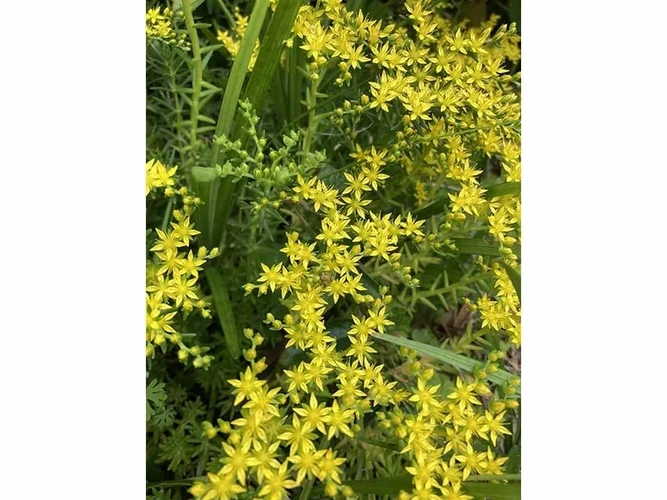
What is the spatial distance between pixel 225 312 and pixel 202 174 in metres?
0.19

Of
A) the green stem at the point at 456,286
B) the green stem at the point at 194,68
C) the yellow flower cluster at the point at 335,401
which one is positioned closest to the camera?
the yellow flower cluster at the point at 335,401

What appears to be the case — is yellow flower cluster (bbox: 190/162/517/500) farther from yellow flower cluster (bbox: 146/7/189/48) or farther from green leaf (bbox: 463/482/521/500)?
yellow flower cluster (bbox: 146/7/189/48)

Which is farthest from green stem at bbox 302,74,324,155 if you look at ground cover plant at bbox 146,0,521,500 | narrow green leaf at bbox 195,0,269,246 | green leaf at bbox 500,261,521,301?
green leaf at bbox 500,261,521,301

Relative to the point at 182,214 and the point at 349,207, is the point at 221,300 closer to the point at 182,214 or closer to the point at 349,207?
the point at 182,214

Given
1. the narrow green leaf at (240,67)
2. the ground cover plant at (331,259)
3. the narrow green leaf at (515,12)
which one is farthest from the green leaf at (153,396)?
the narrow green leaf at (515,12)

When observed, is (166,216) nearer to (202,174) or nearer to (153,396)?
(202,174)

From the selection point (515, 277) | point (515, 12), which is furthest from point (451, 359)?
point (515, 12)

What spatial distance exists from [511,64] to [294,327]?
0.61m

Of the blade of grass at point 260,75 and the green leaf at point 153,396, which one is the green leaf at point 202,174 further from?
the green leaf at point 153,396

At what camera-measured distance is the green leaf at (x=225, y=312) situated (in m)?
0.81

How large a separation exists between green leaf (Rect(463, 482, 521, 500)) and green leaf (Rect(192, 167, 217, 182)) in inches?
20.2
